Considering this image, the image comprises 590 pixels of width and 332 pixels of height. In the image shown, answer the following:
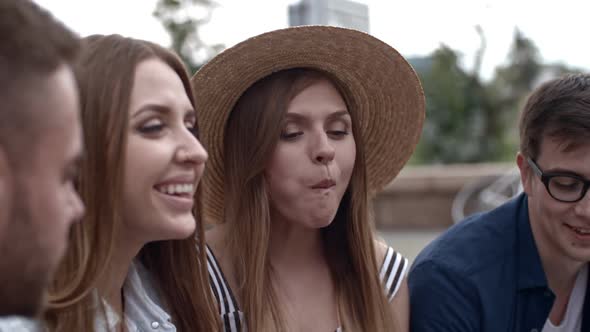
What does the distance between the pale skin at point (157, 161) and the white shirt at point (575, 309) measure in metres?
1.71

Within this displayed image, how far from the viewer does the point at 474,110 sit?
1220cm

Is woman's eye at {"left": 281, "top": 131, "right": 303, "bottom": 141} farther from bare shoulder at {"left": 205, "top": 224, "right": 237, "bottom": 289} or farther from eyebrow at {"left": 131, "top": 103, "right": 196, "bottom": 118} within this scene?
eyebrow at {"left": 131, "top": 103, "right": 196, "bottom": 118}

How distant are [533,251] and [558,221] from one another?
200mm

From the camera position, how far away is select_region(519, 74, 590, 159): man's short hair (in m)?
2.82

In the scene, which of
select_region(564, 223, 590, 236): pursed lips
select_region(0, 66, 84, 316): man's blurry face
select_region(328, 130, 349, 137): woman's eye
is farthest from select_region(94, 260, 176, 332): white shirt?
select_region(564, 223, 590, 236): pursed lips

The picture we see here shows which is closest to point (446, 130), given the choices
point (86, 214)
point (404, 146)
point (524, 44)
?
point (524, 44)

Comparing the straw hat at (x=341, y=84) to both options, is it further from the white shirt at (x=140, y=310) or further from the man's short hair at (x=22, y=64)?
the man's short hair at (x=22, y=64)

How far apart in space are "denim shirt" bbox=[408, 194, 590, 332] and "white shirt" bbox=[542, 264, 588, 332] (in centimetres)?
5

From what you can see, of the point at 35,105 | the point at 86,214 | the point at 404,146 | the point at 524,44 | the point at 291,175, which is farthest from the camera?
the point at 524,44

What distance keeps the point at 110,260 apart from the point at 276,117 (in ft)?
2.72

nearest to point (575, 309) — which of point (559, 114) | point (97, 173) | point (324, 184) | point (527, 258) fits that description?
point (527, 258)

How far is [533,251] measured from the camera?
304 cm

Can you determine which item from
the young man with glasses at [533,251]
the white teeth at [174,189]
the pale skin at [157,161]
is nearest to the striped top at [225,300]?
the young man with glasses at [533,251]

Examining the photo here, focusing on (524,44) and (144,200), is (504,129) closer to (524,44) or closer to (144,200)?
(524,44)
